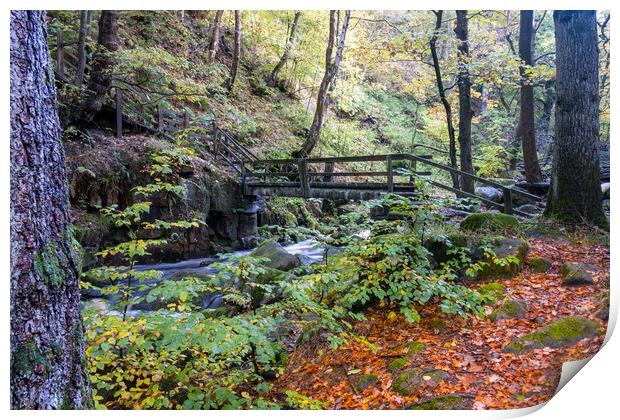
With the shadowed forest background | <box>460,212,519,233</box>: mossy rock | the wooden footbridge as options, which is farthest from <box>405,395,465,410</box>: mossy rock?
the wooden footbridge

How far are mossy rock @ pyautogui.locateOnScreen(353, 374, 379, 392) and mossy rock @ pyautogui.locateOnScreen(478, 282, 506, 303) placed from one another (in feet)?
3.94

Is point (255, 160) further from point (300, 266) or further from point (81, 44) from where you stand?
point (300, 266)

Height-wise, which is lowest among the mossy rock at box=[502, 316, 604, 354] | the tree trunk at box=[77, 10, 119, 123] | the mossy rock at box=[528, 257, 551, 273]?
the mossy rock at box=[502, 316, 604, 354]

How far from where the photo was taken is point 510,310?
9.89ft

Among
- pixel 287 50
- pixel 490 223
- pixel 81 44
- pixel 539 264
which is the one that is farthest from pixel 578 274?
pixel 287 50

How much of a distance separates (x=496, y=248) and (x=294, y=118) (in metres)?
11.3

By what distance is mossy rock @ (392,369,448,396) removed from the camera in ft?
8.16

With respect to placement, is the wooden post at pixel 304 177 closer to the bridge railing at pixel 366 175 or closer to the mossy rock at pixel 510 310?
the bridge railing at pixel 366 175

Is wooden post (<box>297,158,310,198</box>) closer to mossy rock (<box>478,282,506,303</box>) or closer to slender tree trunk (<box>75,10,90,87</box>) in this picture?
slender tree trunk (<box>75,10,90,87</box>)

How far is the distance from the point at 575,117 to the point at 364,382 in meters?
3.33

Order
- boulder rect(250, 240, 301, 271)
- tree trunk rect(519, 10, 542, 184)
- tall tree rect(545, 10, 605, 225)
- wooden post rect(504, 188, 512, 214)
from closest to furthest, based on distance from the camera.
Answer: tall tree rect(545, 10, 605, 225), wooden post rect(504, 188, 512, 214), boulder rect(250, 240, 301, 271), tree trunk rect(519, 10, 542, 184)

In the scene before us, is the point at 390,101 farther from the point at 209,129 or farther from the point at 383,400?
the point at 383,400
